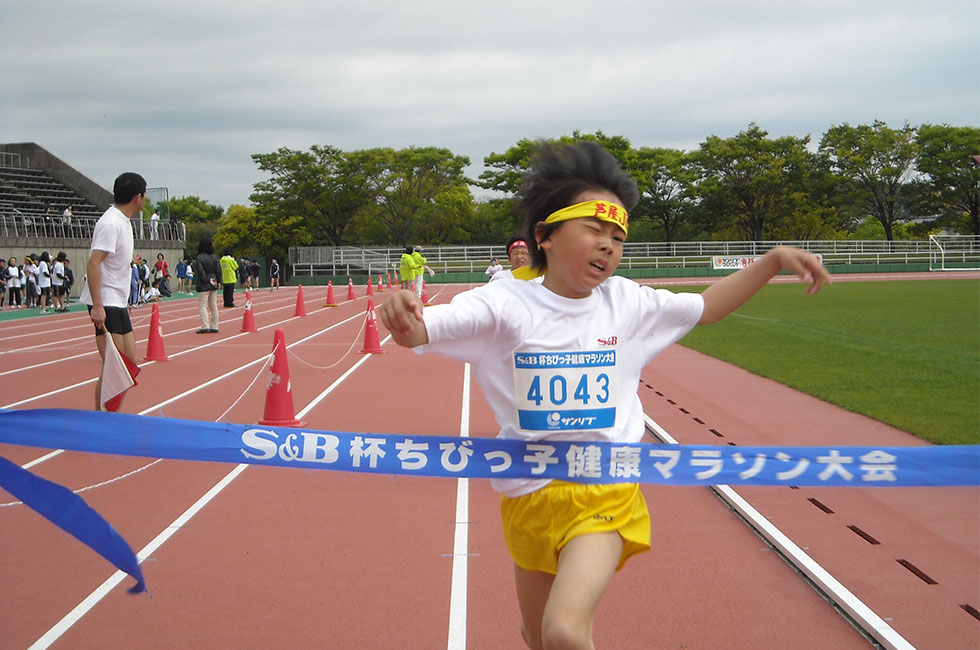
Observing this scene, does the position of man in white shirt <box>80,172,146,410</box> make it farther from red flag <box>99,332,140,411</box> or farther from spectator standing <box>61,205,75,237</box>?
spectator standing <box>61,205,75,237</box>

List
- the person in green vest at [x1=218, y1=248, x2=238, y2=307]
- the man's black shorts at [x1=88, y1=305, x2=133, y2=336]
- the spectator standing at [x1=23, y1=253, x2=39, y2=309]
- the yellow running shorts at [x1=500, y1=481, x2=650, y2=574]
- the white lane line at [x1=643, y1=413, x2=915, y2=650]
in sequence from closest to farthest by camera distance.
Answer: the yellow running shorts at [x1=500, y1=481, x2=650, y2=574] → the white lane line at [x1=643, y1=413, x2=915, y2=650] → the man's black shorts at [x1=88, y1=305, x2=133, y2=336] → the person in green vest at [x1=218, y1=248, x2=238, y2=307] → the spectator standing at [x1=23, y1=253, x2=39, y2=309]

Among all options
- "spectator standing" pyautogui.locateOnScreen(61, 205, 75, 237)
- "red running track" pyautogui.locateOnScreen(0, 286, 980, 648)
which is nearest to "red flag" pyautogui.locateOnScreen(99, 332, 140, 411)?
"red running track" pyautogui.locateOnScreen(0, 286, 980, 648)

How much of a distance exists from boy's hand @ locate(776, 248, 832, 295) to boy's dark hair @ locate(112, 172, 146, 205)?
5933mm

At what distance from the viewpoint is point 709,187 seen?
197 feet

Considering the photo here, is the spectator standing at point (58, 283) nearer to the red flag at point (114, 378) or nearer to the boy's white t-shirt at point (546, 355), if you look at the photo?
the red flag at point (114, 378)

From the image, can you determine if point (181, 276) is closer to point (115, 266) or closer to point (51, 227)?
point (51, 227)

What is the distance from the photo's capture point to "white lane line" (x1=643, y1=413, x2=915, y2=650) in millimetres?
3836

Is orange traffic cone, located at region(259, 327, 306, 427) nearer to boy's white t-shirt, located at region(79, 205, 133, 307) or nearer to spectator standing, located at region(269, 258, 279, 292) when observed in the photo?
boy's white t-shirt, located at region(79, 205, 133, 307)

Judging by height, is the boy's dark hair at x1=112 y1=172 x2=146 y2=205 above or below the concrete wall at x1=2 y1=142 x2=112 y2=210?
below

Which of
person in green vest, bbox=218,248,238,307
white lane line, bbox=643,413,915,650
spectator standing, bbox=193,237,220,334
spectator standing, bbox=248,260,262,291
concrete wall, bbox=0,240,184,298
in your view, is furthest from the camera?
spectator standing, bbox=248,260,262,291

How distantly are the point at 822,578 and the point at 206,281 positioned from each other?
1682 cm

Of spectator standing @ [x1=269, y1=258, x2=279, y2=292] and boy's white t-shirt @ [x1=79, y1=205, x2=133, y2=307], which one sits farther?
spectator standing @ [x1=269, y1=258, x2=279, y2=292]

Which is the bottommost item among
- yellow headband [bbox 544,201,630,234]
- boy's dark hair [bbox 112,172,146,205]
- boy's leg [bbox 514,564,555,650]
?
boy's leg [bbox 514,564,555,650]

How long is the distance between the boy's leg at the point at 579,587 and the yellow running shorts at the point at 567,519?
1.5 inches
